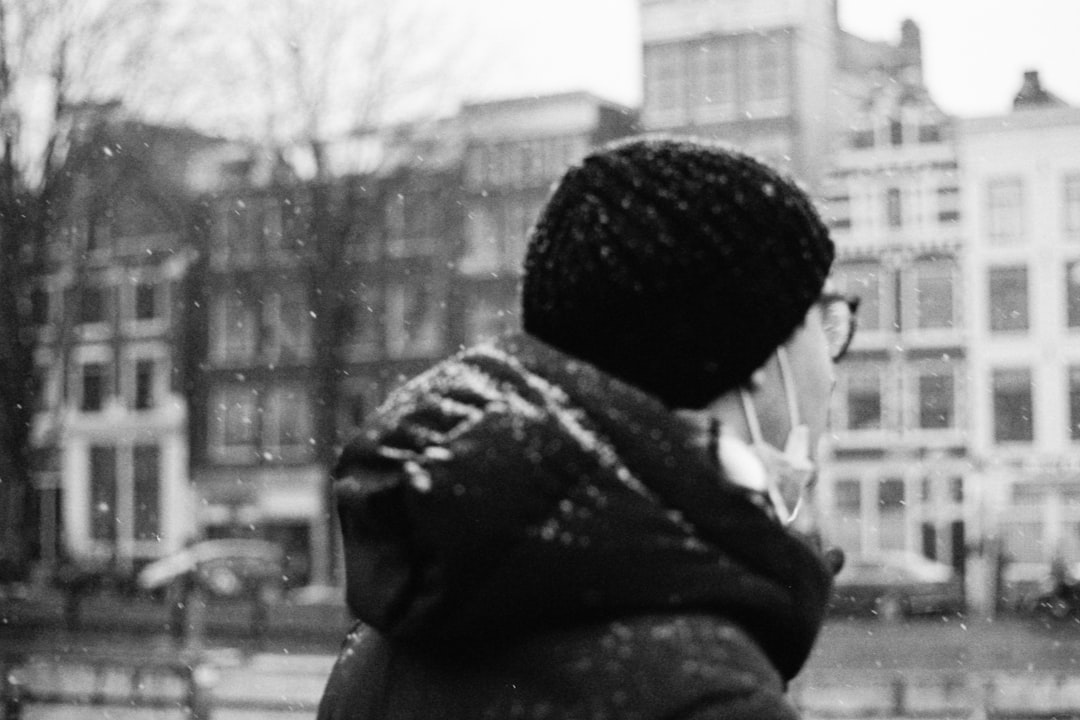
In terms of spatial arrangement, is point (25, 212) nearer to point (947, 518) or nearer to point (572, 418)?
point (572, 418)

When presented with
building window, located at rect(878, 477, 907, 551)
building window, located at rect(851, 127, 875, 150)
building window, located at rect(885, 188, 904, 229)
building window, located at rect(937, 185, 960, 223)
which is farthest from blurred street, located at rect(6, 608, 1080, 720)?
building window, located at rect(851, 127, 875, 150)

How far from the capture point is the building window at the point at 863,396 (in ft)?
100

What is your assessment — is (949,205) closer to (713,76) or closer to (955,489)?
(955,489)

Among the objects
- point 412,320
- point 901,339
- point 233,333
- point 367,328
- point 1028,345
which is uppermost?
point 412,320

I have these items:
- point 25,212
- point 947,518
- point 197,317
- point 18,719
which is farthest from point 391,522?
point 197,317

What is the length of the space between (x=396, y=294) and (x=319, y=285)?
8733 millimetres

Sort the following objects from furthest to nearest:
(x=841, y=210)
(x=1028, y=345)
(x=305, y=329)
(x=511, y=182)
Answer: (x=305, y=329), (x=511, y=182), (x=841, y=210), (x=1028, y=345)

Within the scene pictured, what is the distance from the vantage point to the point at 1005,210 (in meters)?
29.7

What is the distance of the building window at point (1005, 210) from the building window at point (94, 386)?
70.1 ft

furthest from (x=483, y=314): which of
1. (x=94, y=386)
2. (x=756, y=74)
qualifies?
(x=94, y=386)

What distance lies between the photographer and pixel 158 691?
13.7 m

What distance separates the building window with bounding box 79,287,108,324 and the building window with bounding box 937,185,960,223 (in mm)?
19984

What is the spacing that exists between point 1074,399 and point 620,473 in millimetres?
30120

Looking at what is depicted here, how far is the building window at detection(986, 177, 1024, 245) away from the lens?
96.9 ft
